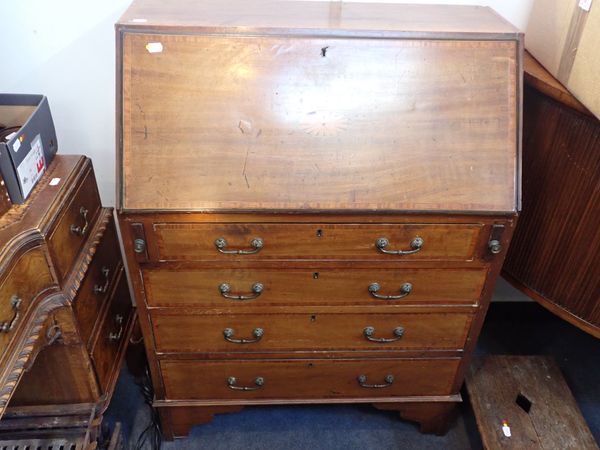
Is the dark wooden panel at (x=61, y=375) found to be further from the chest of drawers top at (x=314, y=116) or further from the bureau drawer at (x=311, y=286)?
the chest of drawers top at (x=314, y=116)

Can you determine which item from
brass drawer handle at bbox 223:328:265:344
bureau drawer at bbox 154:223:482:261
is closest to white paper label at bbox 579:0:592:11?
bureau drawer at bbox 154:223:482:261

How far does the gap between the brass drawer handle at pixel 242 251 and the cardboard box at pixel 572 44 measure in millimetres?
794

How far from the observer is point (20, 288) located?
3.56 feet

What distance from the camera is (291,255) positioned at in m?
1.21

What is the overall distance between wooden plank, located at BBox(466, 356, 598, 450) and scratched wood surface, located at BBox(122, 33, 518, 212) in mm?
765

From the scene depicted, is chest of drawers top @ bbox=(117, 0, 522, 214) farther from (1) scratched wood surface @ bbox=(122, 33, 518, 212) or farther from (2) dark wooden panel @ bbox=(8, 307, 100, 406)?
(2) dark wooden panel @ bbox=(8, 307, 100, 406)

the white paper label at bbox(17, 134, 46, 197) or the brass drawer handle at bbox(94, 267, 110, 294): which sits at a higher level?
the white paper label at bbox(17, 134, 46, 197)

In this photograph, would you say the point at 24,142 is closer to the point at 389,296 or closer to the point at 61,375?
the point at 61,375

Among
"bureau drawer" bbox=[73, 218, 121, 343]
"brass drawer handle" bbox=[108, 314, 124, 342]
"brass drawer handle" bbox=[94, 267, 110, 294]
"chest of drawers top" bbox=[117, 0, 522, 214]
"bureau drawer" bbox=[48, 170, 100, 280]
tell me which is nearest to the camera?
"chest of drawers top" bbox=[117, 0, 522, 214]

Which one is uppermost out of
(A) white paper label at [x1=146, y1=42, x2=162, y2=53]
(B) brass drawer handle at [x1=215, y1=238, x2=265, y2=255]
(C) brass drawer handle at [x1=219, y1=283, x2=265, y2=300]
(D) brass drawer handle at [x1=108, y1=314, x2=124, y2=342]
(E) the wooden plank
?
(A) white paper label at [x1=146, y1=42, x2=162, y2=53]

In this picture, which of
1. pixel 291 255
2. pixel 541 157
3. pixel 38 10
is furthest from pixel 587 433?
pixel 38 10

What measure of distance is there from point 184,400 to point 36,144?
0.83 m

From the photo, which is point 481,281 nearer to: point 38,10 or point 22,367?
point 22,367

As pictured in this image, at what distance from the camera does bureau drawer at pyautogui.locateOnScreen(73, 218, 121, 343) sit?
132 cm
